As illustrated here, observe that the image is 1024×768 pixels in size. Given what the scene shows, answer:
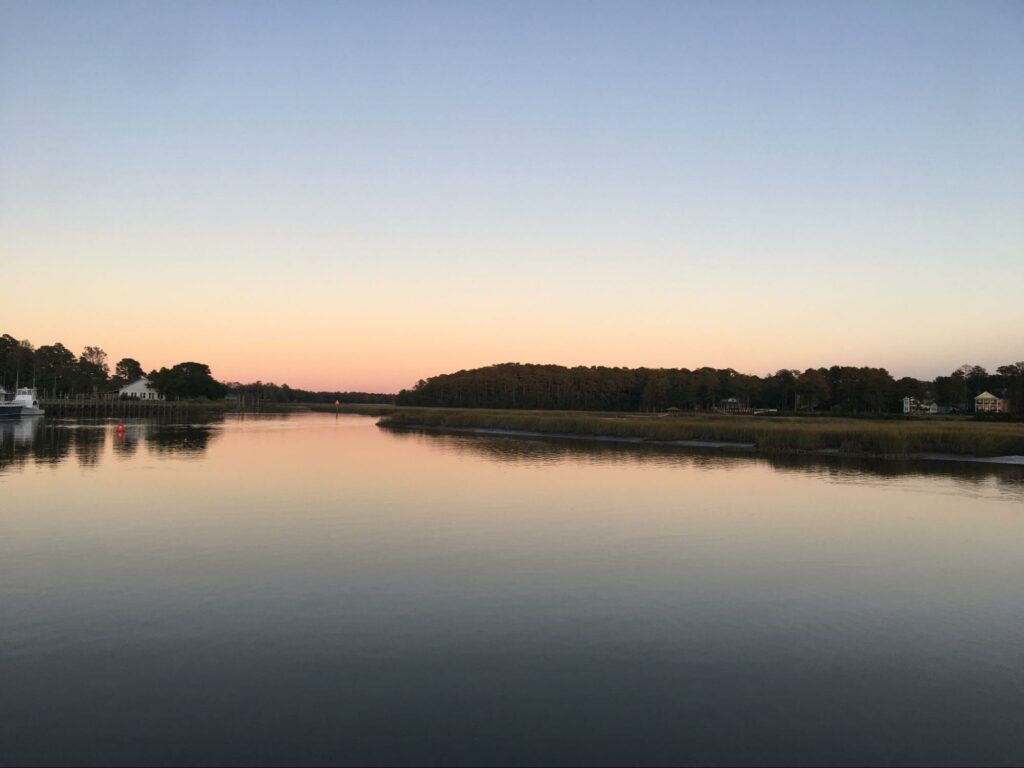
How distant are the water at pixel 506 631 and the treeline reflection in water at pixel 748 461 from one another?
986 cm

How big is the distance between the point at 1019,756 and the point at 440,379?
545 feet

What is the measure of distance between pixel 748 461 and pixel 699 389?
88873mm

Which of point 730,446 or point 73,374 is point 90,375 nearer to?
point 73,374

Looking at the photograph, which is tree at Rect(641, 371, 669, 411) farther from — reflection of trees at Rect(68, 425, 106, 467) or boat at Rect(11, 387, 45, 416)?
boat at Rect(11, 387, 45, 416)

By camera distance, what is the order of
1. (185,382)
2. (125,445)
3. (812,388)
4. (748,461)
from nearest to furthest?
1. (748,461)
2. (125,445)
3. (812,388)
4. (185,382)

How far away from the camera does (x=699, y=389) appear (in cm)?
12712

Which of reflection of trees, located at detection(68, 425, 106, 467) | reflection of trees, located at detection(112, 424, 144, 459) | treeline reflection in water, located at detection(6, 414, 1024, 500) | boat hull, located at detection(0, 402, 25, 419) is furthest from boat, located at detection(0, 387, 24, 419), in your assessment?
reflection of trees, located at detection(112, 424, 144, 459)

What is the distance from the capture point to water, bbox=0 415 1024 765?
741 centimetres

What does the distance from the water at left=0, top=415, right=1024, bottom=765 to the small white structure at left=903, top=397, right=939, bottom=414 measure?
10720 centimetres

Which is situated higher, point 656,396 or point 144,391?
point 144,391

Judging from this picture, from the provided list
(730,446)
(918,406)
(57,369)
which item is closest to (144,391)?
(57,369)

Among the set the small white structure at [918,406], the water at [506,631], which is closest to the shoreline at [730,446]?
the water at [506,631]

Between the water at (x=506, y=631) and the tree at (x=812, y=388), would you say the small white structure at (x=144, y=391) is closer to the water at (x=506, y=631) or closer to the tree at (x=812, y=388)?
the tree at (x=812, y=388)

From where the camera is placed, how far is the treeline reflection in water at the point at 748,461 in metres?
32.6
